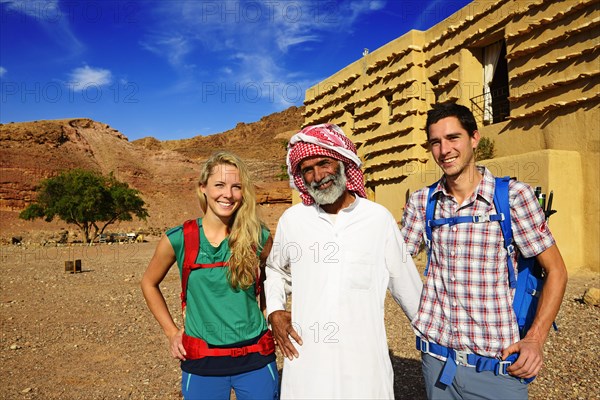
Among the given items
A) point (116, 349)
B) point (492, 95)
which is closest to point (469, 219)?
point (116, 349)

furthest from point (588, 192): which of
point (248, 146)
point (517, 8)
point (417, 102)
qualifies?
point (248, 146)

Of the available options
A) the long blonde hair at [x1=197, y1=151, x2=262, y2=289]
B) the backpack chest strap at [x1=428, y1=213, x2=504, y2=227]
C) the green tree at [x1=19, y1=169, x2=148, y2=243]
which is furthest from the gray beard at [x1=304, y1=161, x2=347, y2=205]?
the green tree at [x1=19, y1=169, x2=148, y2=243]

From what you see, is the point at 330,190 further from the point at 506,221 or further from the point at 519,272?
the point at 519,272

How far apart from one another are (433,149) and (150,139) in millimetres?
89796

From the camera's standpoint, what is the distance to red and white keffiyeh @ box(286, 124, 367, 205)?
7.70 ft

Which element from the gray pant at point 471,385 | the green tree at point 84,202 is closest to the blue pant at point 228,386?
the gray pant at point 471,385

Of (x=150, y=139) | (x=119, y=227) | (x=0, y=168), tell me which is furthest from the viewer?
(x=150, y=139)

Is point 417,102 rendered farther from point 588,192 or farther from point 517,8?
point 588,192

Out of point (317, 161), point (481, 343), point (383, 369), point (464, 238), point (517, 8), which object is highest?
point (517, 8)

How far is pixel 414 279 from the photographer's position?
2.26m

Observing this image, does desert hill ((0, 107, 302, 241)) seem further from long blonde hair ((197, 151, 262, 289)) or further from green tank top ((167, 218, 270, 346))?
green tank top ((167, 218, 270, 346))

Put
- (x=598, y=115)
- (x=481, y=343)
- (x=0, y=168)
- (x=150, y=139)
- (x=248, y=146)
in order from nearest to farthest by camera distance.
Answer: (x=481, y=343) → (x=598, y=115) → (x=0, y=168) → (x=248, y=146) → (x=150, y=139)

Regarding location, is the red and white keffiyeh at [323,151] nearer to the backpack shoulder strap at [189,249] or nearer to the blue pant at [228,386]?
the backpack shoulder strap at [189,249]

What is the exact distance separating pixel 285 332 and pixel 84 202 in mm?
27929
